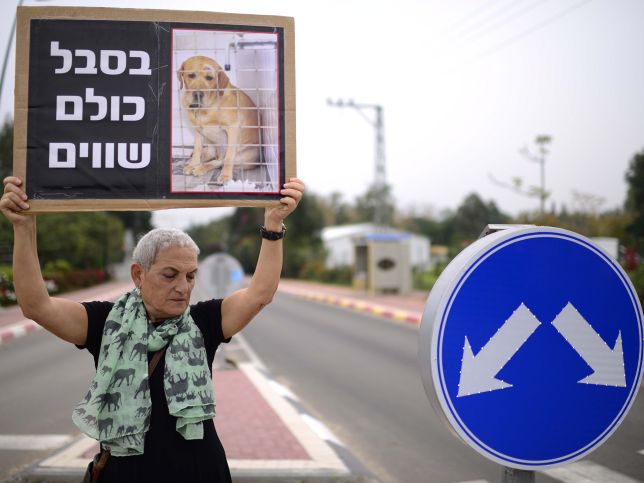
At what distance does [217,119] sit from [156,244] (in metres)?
0.50

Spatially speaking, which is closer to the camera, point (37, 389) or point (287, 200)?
point (287, 200)

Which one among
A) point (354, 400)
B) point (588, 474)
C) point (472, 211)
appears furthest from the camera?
point (472, 211)

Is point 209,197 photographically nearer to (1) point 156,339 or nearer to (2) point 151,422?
(1) point 156,339

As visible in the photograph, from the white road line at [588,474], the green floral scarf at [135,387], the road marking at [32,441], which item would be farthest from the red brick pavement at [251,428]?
the green floral scarf at [135,387]

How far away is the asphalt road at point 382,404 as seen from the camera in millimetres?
4320

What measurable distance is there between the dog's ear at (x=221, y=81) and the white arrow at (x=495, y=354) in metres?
1.21

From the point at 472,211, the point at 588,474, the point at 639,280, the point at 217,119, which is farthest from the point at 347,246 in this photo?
the point at 217,119


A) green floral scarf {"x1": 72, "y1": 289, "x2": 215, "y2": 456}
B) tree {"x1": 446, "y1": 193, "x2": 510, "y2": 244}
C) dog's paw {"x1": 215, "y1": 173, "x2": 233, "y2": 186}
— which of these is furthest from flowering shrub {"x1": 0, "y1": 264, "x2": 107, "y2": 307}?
tree {"x1": 446, "y1": 193, "x2": 510, "y2": 244}

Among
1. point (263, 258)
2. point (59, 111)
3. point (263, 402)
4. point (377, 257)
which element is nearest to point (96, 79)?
point (59, 111)

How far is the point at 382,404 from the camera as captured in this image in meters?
Answer: 6.69

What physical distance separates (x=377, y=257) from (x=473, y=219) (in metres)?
34.1

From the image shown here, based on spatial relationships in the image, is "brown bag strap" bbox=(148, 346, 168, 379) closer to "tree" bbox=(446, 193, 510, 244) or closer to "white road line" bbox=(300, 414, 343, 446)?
"white road line" bbox=(300, 414, 343, 446)

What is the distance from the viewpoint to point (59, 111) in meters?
1.94

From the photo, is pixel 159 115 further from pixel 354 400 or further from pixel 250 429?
pixel 354 400
